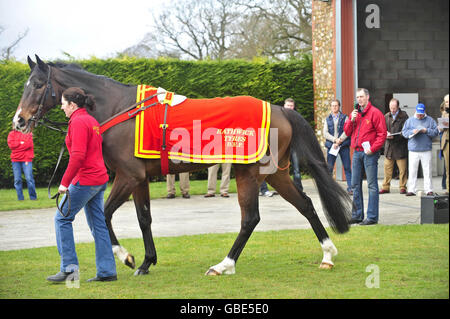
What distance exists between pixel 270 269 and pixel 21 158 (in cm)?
844

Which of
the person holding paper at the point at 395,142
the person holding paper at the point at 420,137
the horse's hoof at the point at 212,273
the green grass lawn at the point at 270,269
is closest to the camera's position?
the green grass lawn at the point at 270,269

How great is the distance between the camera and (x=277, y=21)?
74.0 feet

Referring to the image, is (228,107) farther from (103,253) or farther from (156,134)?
(103,253)

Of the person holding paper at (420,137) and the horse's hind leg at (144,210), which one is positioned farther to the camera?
the person holding paper at (420,137)

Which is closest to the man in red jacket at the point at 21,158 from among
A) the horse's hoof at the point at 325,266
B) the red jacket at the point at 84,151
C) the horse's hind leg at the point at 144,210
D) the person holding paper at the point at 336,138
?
the person holding paper at the point at 336,138

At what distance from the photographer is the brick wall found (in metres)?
16.4

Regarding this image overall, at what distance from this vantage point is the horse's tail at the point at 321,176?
6.29m

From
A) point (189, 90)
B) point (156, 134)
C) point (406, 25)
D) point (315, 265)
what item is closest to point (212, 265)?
point (315, 265)

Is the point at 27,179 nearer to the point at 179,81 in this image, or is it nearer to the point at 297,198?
the point at 179,81

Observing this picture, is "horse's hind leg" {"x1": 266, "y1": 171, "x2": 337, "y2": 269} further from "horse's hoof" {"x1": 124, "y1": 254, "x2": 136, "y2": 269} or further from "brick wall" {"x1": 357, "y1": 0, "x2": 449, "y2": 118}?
"brick wall" {"x1": 357, "y1": 0, "x2": 449, "y2": 118}

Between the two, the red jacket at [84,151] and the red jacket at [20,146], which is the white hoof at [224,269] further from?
the red jacket at [20,146]

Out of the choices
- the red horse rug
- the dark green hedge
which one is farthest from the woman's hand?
the dark green hedge

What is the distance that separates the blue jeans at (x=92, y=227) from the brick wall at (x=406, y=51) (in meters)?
12.1

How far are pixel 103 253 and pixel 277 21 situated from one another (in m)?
18.2
